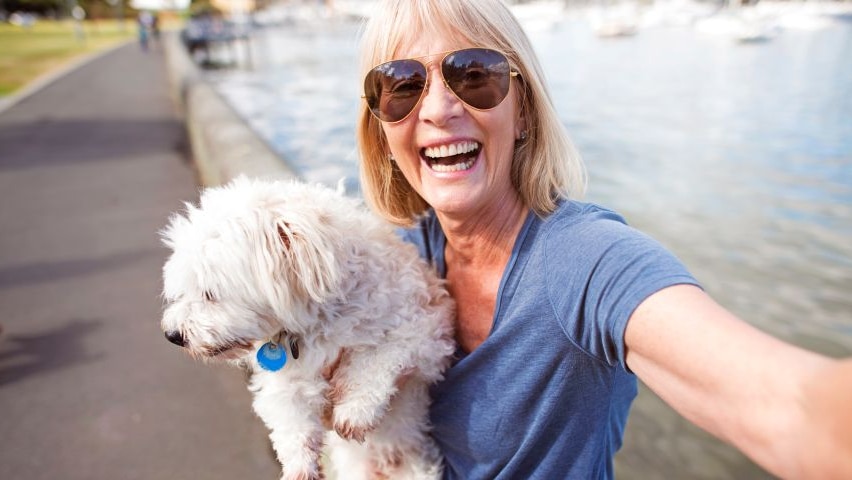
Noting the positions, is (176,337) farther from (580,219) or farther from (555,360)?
(580,219)

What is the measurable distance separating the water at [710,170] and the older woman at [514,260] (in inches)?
30.7

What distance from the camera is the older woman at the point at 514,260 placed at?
1.25 m

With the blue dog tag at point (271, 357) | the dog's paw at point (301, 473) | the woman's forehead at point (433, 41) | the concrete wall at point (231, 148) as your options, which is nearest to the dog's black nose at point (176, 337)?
the blue dog tag at point (271, 357)

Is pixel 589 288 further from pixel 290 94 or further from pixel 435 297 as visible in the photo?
pixel 290 94

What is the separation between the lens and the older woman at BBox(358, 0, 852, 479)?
1255 mm

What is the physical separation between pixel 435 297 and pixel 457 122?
0.66 metres

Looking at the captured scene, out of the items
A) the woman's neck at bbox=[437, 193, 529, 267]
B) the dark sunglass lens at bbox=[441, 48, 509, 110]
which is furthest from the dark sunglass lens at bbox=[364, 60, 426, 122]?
the woman's neck at bbox=[437, 193, 529, 267]

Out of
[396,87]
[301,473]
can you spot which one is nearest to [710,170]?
[396,87]

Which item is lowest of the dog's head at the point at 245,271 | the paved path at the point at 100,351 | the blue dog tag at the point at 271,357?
the paved path at the point at 100,351

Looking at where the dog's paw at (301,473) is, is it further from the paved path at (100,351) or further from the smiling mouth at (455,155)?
the paved path at (100,351)

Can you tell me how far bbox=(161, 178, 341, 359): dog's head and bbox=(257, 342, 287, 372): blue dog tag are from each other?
7 cm

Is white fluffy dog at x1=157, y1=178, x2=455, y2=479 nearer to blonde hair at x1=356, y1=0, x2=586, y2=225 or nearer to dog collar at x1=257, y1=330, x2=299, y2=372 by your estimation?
dog collar at x1=257, y1=330, x2=299, y2=372

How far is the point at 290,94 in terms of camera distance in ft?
61.2

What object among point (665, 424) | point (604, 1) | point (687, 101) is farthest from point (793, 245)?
point (604, 1)
